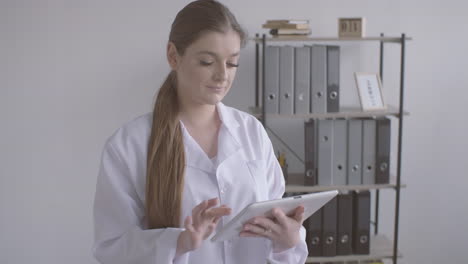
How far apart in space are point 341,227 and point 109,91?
4.82 ft

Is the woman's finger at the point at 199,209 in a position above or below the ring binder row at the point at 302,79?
below

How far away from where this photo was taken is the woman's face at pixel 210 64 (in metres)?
1.44

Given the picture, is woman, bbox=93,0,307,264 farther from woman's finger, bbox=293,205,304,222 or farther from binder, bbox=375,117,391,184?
binder, bbox=375,117,391,184

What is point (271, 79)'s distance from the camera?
2.86m

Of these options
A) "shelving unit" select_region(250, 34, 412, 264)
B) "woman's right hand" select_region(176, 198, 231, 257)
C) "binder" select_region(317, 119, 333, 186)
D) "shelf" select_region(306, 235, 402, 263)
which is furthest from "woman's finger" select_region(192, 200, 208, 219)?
"shelf" select_region(306, 235, 402, 263)

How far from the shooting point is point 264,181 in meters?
1.59

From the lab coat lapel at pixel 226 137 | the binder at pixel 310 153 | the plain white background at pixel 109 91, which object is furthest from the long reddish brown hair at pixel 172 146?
the plain white background at pixel 109 91

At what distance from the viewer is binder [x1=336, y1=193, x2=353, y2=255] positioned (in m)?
2.98

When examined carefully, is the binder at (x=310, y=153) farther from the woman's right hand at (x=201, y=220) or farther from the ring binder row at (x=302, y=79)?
the woman's right hand at (x=201, y=220)

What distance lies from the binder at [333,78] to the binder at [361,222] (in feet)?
1.58

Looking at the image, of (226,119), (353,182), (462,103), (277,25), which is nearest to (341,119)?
(353,182)

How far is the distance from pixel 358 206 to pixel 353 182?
0.13 metres

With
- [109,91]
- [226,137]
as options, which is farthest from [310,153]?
[226,137]

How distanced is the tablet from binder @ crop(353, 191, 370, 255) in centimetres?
160
